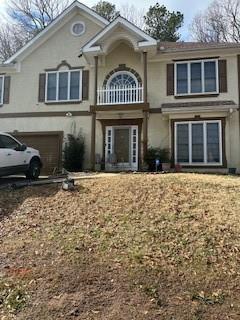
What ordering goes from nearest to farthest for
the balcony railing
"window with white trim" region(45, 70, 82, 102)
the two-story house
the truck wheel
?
the truck wheel → the two-story house → the balcony railing → "window with white trim" region(45, 70, 82, 102)

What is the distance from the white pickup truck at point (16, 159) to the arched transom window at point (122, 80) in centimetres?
694

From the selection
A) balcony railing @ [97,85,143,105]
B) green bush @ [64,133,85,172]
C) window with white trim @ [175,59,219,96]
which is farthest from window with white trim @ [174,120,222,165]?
green bush @ [64,133,85,172]

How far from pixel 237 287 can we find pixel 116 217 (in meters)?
3.62

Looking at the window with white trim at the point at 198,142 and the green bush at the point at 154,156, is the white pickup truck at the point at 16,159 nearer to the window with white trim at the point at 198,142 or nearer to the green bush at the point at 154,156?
the green bush at the point at 154,156

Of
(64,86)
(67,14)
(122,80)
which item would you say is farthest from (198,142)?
(67,14)

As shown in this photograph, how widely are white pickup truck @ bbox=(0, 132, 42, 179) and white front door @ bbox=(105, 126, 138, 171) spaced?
16.1 ft

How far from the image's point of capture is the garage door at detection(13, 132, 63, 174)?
20719 mm

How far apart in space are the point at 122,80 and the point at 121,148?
3522mm

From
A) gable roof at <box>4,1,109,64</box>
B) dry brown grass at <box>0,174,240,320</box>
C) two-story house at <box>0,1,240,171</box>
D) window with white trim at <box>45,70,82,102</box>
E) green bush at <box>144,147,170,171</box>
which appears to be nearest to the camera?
dry brown grass at <box>0,174,240,320</box>

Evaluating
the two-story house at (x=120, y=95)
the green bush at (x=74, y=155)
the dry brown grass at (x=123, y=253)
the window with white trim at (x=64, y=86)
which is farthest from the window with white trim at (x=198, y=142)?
the dry brown grass at (x=123, y=253)

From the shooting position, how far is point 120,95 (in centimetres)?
1964

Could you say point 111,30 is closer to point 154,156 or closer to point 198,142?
point 154,156

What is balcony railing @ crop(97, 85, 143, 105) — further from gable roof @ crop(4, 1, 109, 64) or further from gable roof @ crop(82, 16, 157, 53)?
gable roof @ crop(4, 1, 109, 64)

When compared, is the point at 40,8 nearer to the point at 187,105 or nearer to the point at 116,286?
the point at 187,105
